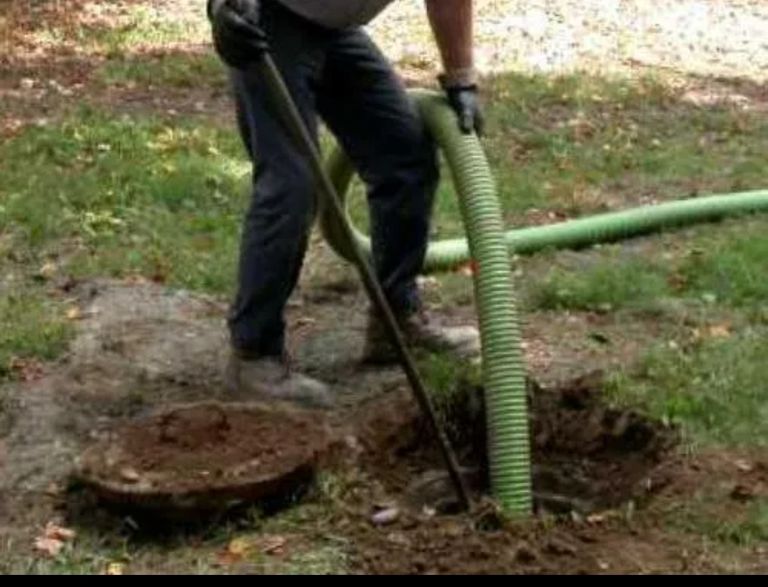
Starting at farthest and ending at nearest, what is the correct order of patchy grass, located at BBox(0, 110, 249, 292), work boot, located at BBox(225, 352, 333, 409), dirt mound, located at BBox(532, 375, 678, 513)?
patchy grass, located at BBox(0, 110, 249, 292)
work boot, located at BBox(225, 352, 333, 409)
dirt mound, located at BBox(532, 375, 678, 513)

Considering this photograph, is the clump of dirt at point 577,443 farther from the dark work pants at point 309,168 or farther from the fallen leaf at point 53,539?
the fallen leaf at point 53,539

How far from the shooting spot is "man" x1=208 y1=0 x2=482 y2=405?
448 cm

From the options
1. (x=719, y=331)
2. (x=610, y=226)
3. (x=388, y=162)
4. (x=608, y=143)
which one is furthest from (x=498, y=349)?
(x=608, y=143)

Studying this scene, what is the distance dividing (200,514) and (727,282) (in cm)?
274

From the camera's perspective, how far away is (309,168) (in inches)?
179

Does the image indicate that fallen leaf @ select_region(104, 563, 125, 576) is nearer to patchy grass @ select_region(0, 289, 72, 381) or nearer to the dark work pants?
the dark work pants

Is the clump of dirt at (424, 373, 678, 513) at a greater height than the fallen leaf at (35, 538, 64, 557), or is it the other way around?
the fallen leaf at (35, 538, 64, 557)

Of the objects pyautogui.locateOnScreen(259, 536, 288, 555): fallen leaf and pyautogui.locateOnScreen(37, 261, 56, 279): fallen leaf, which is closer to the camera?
pyautogui.locateOnScreen(259, 536, 288, 555): fallen leaf

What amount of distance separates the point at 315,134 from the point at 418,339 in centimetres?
97

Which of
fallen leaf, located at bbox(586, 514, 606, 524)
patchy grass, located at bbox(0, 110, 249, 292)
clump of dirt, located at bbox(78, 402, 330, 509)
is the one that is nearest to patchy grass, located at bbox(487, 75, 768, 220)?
patchy grass, located at bbox(0, 110, 249, 292)

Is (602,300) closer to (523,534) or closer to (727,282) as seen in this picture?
(727,282)

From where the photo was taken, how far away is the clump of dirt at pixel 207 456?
396 cm

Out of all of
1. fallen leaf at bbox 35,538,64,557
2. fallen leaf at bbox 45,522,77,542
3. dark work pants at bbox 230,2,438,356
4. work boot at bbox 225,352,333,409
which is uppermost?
dark work pants at bbox 230,2,438,356

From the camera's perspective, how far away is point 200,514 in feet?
13.0
